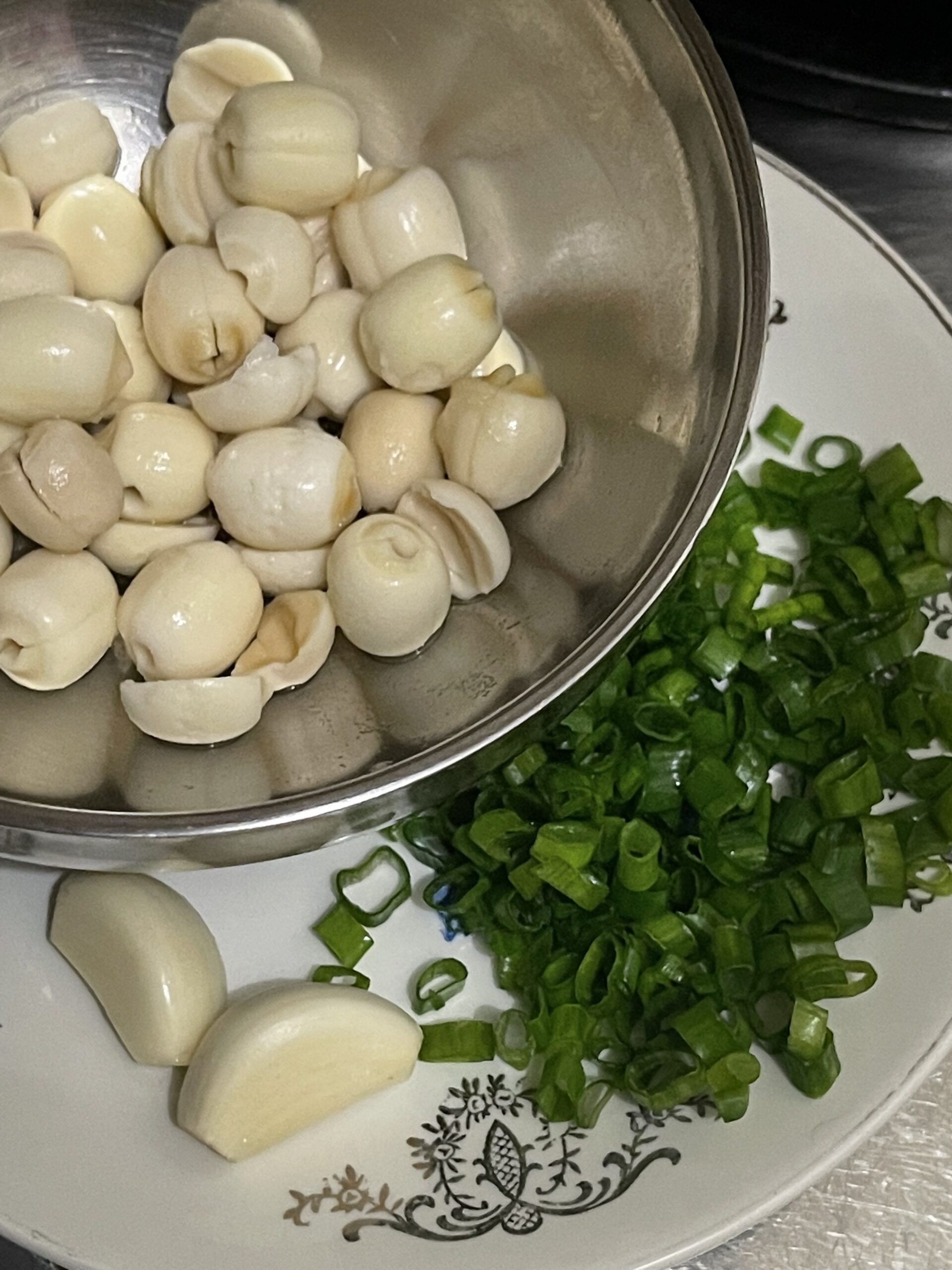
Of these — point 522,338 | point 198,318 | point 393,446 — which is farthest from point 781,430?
point 198,318

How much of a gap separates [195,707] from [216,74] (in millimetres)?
450

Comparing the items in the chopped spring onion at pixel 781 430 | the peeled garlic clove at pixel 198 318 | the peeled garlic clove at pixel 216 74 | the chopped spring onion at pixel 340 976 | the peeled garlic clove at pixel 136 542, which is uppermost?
the peeled garlic clove at pixel 216 74

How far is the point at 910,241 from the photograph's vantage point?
1.09m

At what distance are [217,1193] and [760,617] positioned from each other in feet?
1.57

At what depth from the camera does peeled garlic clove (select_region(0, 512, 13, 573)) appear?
2.46 ft

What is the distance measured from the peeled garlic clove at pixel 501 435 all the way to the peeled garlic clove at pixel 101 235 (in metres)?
0.24

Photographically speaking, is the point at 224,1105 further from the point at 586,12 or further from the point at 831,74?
the point at 831,74

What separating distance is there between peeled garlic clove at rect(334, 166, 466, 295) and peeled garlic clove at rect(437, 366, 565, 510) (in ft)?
0.33

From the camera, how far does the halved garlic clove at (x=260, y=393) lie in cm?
76

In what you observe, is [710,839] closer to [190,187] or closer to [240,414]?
[240,414]

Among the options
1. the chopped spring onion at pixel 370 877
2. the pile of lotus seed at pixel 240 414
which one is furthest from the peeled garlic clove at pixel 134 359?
the chopped spring onion at pixel 370 877

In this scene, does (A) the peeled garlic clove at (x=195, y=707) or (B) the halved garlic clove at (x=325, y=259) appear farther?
(B) the halved garlic clove at (x=325, y=259)

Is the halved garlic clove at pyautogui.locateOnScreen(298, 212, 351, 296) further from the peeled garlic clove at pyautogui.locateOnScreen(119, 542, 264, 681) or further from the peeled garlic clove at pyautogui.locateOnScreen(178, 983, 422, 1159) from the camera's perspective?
the peeled garlic clove at pyautogui.locateOnScreen(178, 983, 422, 1159)

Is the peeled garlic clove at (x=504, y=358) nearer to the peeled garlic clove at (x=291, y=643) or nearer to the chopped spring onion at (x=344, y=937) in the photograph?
the peeled garlic clove at (x=291, y=643)
